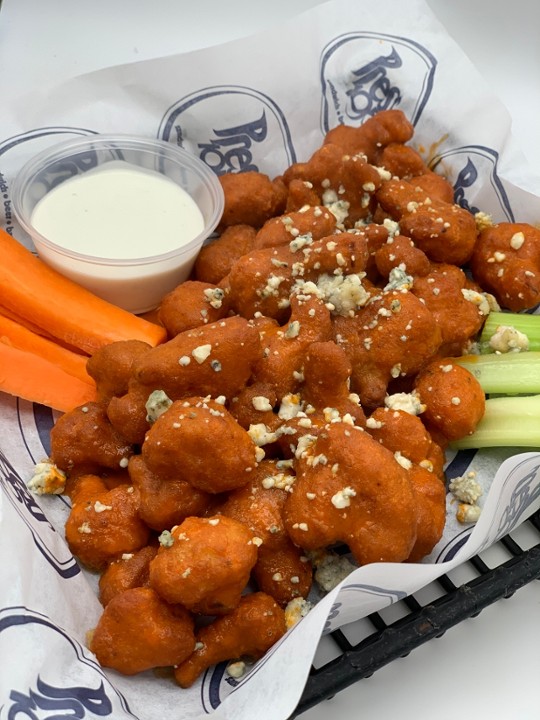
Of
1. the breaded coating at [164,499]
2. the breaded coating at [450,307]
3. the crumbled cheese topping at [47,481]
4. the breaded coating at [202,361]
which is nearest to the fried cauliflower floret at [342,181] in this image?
the breaded coating at [450,307]

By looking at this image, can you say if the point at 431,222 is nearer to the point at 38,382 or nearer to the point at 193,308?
the point at 193,308

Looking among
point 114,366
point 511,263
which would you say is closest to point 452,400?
point 511,263

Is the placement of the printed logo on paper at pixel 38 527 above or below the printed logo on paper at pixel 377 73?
below

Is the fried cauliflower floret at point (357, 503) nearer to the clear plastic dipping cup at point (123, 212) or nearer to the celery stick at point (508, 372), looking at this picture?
the celery stick at point (508, 372)

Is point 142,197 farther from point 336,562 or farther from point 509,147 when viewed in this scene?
point 336,562

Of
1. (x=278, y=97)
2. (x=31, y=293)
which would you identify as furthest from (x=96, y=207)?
(x=278, y=97)

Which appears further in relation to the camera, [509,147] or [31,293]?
[509,147]
